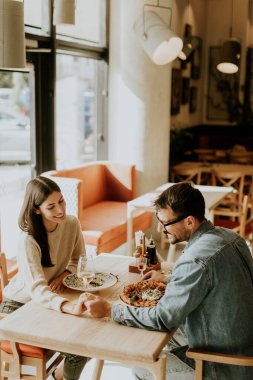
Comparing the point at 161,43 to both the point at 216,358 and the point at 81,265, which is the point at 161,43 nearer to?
the point at 81,265

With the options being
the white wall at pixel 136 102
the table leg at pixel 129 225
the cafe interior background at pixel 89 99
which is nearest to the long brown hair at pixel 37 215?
the cafe interior background at pixel 89 99

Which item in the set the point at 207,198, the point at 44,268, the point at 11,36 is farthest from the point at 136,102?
the point at 44,268

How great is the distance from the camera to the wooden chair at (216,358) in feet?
6.38

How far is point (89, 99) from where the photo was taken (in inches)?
262

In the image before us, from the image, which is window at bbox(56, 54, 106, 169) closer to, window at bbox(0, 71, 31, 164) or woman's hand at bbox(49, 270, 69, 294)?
window at bbox(0, 71, 31, 164)

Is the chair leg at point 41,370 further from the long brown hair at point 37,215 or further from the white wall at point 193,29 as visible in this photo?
the white wall at point 193,29

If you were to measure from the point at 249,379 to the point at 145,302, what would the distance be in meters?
0.51

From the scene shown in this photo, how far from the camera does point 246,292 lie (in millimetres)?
2061

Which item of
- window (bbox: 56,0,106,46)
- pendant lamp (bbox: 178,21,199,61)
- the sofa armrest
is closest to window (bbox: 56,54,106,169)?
window (bbox: 56,0,106,46)

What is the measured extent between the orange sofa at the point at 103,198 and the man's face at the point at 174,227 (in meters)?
2.66

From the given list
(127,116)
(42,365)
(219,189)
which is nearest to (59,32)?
(127,116)

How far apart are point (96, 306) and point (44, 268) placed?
60 cm

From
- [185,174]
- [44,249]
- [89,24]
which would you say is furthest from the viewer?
[185,174]

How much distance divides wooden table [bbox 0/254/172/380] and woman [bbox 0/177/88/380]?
0.26 meters
